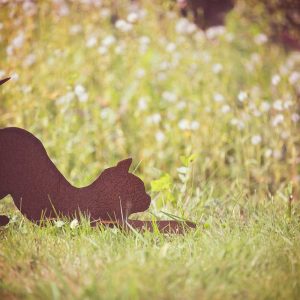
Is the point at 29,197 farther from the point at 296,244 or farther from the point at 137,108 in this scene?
the point at 137,108

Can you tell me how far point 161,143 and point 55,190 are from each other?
57.8 inches

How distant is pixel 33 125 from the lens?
339cm

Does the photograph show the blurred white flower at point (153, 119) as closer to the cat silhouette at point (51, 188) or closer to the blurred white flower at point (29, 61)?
the blurred white flower at point (29, 61)

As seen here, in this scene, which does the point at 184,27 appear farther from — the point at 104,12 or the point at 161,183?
the point at 161,183

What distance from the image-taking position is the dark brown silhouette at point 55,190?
2.12 metres

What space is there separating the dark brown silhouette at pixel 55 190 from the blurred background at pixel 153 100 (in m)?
0.42

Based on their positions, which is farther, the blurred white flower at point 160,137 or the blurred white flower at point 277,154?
the blurred white flower at point 160,137

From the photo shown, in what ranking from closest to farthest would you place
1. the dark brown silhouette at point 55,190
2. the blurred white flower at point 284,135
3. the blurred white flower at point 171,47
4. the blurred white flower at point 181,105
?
the dark brown silhouette at point 55,190, the blurred white flower at point 284,135, the blurred white flower at point 181,105, the blurred white flower at point 171,47

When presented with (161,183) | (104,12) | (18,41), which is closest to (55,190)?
(161,183)

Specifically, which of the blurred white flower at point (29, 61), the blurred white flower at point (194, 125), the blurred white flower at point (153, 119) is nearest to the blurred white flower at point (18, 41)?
the blurred white flower at point (29, 61)

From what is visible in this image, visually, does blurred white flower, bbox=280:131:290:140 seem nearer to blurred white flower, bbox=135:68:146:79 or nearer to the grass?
the grass

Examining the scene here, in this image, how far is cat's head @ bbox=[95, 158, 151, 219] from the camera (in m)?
2.19

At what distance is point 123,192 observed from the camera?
7.25ft

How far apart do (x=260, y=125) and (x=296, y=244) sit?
1.67m
